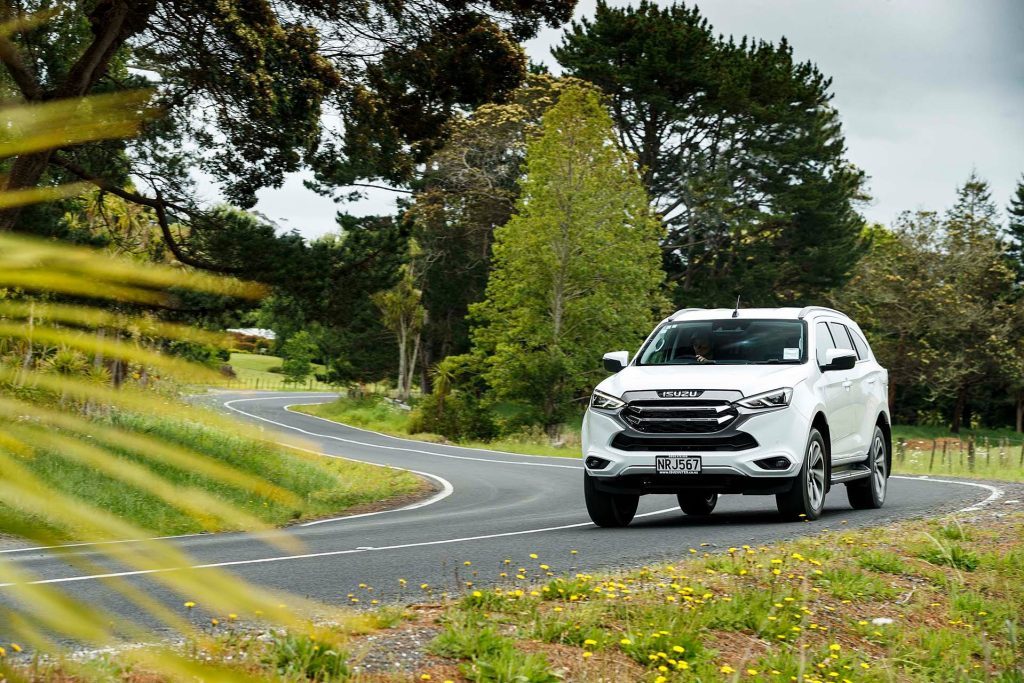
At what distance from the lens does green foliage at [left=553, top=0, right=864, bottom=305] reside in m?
48.4

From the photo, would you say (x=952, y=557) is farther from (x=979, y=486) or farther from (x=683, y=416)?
(x=979, y=486)

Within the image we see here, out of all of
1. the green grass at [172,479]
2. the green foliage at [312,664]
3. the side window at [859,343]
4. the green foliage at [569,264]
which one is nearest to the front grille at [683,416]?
the side window at [859,343]

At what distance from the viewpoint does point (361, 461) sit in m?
26.9

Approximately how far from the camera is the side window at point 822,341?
12135 millimetres

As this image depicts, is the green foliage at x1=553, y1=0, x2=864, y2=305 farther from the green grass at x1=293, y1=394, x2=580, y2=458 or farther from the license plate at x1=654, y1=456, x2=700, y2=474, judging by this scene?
the license plate at x1=654, y1=456, x2=700, y2=474

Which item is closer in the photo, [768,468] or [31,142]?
[31,142]

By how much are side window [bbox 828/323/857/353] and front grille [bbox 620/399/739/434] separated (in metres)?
2.81

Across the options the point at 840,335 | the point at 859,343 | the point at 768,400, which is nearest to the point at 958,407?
the point at 859,343

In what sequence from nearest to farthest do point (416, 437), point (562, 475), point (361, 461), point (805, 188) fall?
point (562, 475) → point (361, 461) → point (416, 437) → point (805, 188)

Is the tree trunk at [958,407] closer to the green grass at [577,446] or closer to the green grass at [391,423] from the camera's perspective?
the green grass at [577,446]

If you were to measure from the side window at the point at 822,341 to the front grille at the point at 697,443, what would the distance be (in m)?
1.79

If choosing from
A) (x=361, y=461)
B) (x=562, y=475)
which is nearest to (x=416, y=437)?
(x=361, y=461)

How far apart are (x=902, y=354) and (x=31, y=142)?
194 ft

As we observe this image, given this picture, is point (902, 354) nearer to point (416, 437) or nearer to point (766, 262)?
point (766, 262)
